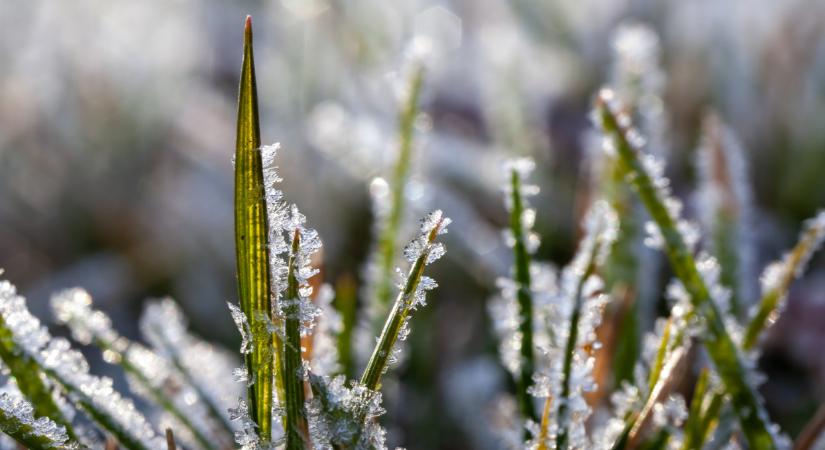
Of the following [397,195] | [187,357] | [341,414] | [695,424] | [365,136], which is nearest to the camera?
[341,414]

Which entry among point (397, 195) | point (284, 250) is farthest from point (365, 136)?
point (284, 250)

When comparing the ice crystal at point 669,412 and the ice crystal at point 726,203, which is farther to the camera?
the ice crystal at point 726,203

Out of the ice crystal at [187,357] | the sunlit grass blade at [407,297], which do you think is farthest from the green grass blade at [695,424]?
the ice crystal at [187,357]

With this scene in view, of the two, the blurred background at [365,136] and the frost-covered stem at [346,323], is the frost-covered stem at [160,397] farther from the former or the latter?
the blurred background at [365,136]

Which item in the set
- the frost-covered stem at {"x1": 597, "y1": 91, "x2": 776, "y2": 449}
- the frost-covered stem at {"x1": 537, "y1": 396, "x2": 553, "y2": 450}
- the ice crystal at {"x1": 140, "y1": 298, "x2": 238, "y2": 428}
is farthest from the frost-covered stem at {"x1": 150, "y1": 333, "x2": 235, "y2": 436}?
the frost-covered stem at {"x1": 597, "y1": 91, "x2": 776, "y2": 449}

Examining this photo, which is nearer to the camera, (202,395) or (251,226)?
(251,226)

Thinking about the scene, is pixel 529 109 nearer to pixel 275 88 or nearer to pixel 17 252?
pixel 275 88

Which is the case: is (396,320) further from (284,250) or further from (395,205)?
(395,205)
